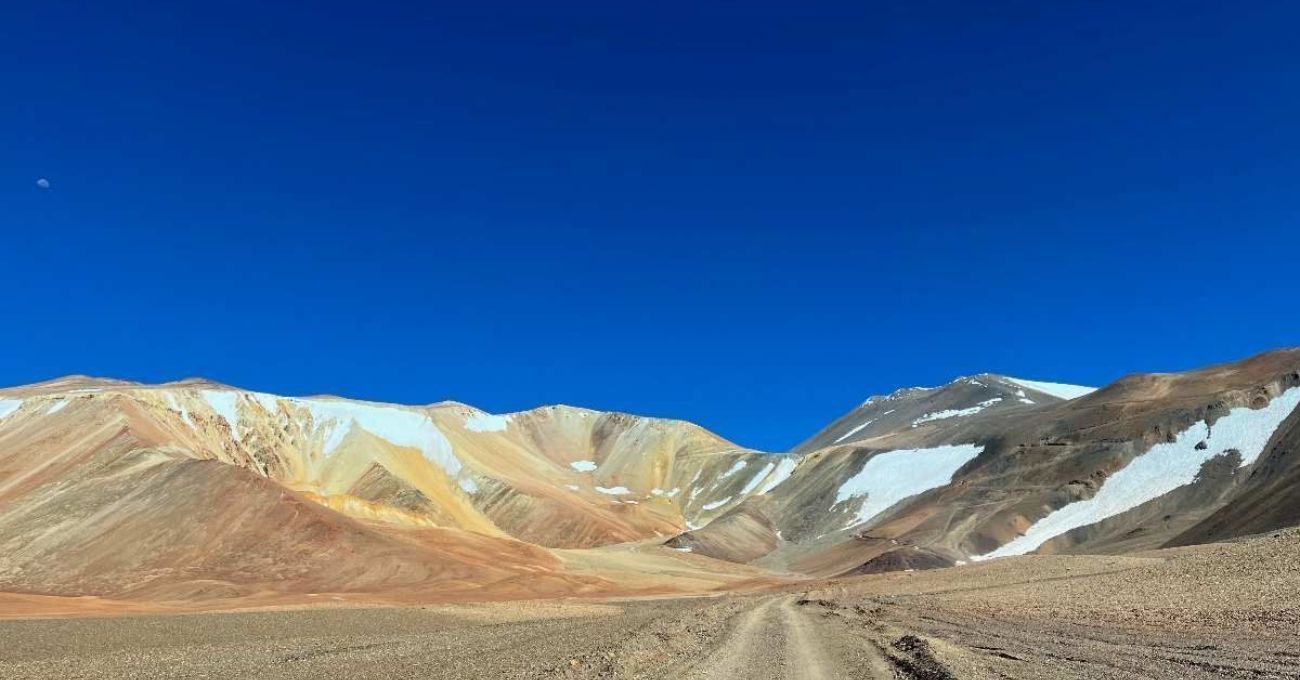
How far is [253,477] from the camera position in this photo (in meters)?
83.9

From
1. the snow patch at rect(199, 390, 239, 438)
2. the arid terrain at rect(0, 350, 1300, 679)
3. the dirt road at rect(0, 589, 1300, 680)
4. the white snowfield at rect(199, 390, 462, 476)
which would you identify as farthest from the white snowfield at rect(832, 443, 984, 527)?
the dirt road at rect(0, 589, 1300, 680)

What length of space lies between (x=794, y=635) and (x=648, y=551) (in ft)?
337

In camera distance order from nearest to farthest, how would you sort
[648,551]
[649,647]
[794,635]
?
[649,647] < [794,635] < [648,551]

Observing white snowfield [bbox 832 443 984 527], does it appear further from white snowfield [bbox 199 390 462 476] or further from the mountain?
white snowfield [bbox 199 390 462 476]

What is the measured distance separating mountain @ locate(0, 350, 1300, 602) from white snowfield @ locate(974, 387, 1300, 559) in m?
0.34

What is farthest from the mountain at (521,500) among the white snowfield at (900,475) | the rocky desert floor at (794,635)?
the rocky desert floor at (794,635)

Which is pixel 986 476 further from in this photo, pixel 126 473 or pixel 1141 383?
pixel 126 473

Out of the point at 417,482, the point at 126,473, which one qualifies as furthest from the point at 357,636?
the point at 417,482

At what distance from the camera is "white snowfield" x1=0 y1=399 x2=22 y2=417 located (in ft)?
352

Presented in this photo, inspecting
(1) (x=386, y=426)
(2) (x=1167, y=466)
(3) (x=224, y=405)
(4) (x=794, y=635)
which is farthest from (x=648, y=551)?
(4) (x=794, y=635)

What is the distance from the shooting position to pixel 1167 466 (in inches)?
4176

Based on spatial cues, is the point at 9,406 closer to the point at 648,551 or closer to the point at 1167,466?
the point at 648,551

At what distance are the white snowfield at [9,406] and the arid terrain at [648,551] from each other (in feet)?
2.44

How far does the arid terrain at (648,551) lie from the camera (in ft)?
86.2
